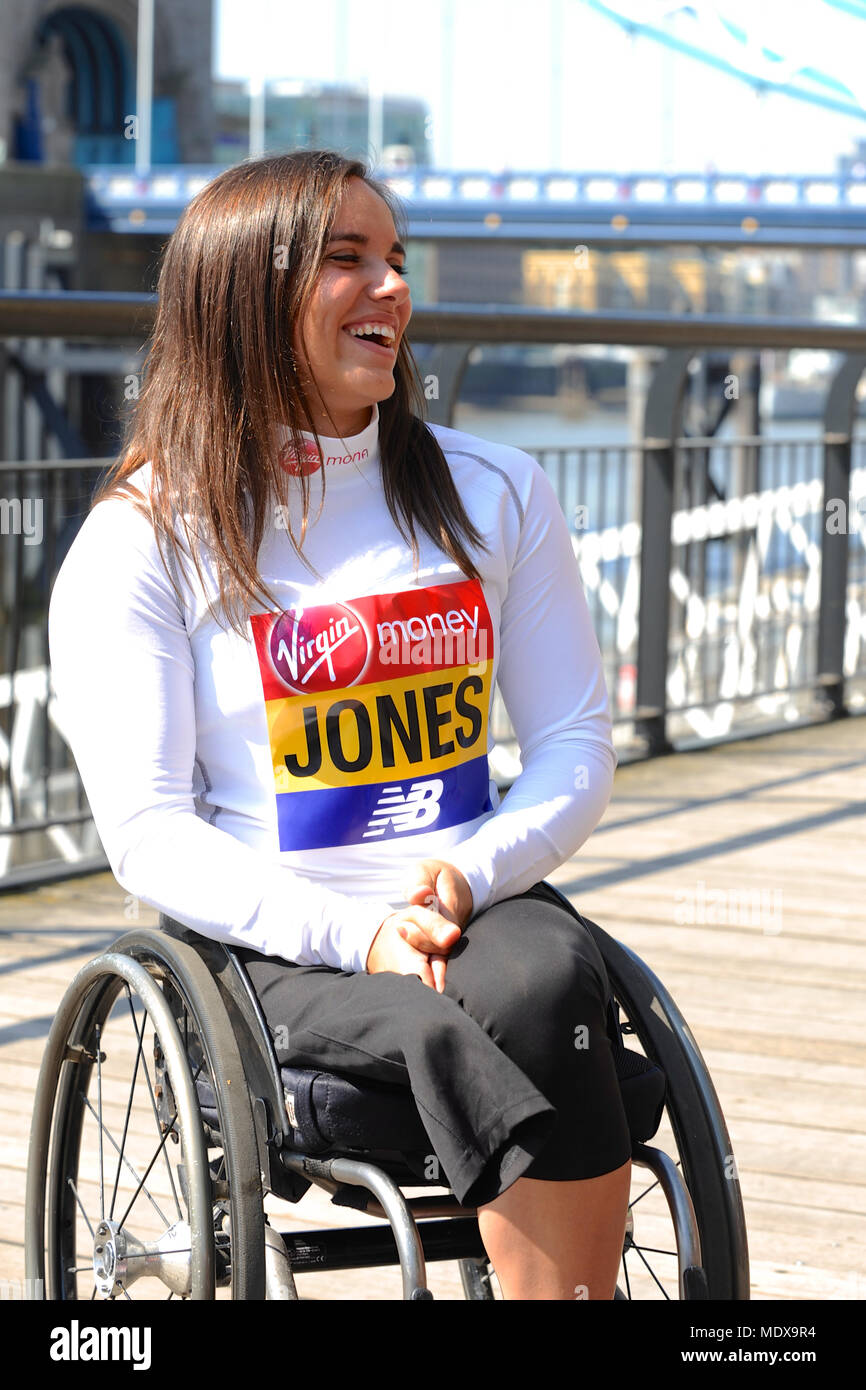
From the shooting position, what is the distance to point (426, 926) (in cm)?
141

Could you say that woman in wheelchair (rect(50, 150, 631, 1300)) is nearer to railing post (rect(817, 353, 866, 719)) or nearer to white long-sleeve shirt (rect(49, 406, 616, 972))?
white long-sleeve shirt (rect(49, 406, 616, 972))

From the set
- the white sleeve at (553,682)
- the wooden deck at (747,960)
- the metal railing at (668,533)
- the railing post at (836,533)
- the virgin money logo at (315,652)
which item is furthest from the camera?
the railing post at (836,533)

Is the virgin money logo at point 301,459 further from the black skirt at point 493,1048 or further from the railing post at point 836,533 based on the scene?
the railing post at point 836,533

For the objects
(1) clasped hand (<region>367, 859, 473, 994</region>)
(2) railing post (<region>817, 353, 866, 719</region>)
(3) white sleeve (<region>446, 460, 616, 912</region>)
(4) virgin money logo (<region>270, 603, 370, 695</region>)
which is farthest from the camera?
(2) railing post (<region>817, 353, 866, 719</region>)

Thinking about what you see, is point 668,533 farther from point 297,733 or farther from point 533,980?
point 533,980

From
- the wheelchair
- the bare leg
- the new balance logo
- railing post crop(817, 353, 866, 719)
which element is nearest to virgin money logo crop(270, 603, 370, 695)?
the new balance logo

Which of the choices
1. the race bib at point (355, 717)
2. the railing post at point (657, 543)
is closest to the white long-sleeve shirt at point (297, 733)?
the race bib at point (355, 717)

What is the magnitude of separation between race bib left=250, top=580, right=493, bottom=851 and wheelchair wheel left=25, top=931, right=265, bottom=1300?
167 mm

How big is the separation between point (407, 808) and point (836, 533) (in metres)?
3.90

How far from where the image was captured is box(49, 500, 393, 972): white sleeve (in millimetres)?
1444

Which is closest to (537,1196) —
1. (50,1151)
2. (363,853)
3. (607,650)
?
(363,853)

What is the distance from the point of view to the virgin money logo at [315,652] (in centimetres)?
150
